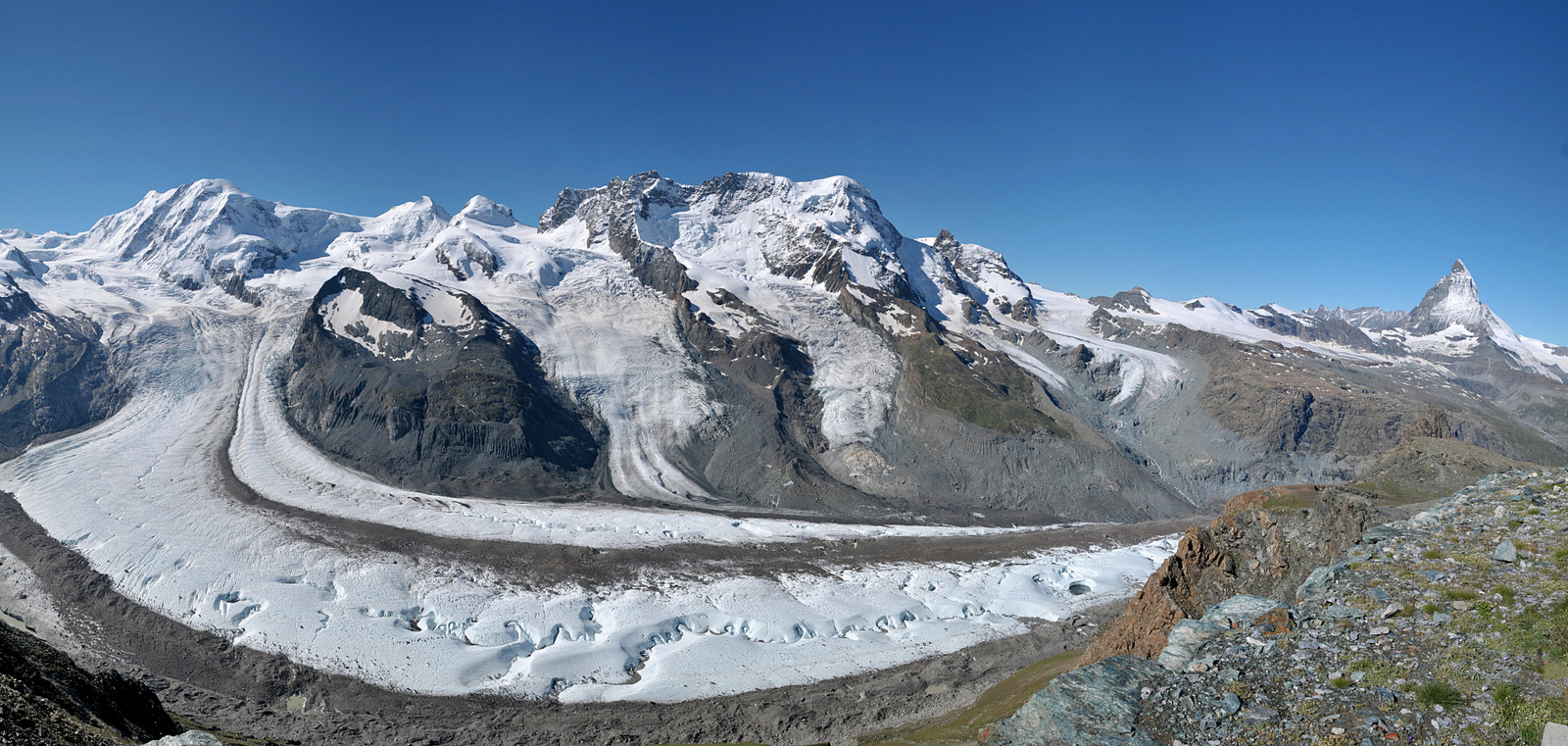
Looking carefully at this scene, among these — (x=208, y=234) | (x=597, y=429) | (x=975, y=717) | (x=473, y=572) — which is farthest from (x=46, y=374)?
(x=975, y=717)

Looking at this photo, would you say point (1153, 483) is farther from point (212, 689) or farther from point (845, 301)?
point (212, 689)

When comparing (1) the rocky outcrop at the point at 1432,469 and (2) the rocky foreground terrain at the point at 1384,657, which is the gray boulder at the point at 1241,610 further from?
(1) the rocky outcrop at the point at 1432,469

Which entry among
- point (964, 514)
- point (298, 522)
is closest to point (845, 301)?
point (964, 514)

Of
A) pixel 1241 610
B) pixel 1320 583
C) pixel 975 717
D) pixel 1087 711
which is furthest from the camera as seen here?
pixel 975 717

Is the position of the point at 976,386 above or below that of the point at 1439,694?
above

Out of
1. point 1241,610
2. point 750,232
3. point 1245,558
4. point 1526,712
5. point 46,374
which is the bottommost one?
point 46,374

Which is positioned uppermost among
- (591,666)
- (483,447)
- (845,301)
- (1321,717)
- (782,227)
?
(782,227)

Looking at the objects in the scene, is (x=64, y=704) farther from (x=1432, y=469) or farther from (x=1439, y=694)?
(x=1432, y=469)
